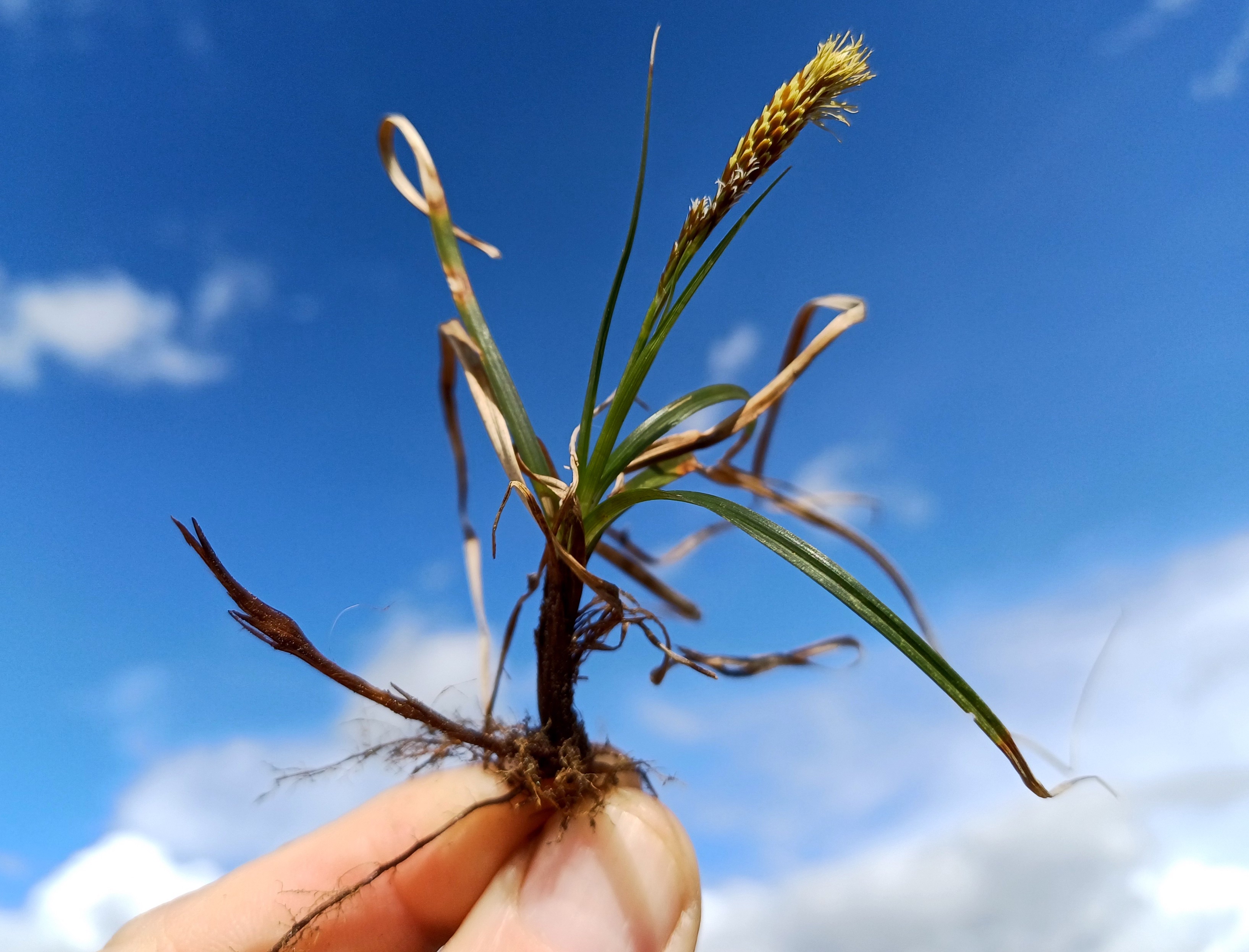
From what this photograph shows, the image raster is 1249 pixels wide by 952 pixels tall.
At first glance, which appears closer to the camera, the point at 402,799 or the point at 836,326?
the point at 836,326

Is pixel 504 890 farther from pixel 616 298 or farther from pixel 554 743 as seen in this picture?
pixel 616 298

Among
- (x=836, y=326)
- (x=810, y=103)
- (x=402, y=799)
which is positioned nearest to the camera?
(x=810, y=103)

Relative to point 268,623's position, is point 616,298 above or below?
above

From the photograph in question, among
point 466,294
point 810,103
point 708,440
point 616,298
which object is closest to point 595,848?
point 708,440

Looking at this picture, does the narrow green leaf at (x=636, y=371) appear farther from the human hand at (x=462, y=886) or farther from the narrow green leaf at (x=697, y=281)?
the human hand at (x=462, y=886)

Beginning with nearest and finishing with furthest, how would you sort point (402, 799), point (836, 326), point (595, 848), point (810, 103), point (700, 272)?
1. point (810, 103)
2. point (700, 272)
3. point (595, 848)
4. point (836, 326)
5. point (402, 799)

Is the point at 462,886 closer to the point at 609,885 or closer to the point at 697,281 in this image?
the point at 609,885
